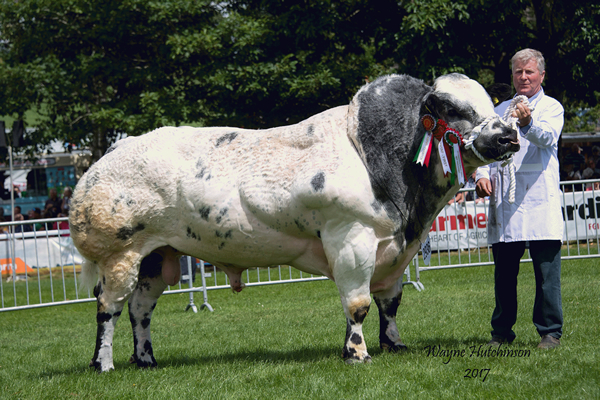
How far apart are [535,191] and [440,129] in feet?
3.74

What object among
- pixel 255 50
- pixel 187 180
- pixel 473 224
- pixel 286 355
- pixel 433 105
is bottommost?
pixel 286 355

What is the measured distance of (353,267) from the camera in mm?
4773

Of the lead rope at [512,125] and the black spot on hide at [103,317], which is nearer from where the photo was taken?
the lead rope at [512,125]

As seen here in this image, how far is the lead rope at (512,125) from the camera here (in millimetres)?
4871

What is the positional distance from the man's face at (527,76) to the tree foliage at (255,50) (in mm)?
9821

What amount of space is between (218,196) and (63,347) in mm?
3416

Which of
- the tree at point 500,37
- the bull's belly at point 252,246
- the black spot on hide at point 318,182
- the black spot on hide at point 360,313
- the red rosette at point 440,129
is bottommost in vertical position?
the black spot on hide at point 360,313

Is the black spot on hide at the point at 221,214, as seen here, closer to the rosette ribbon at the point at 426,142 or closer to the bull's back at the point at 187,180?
the bull's back at the point at 187,180

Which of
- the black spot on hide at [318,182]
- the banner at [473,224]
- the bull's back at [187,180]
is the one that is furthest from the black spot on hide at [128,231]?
the banner at [473,224]

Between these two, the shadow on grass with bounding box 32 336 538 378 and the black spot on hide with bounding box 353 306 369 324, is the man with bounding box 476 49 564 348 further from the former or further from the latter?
the black spot on hide with bounding box 353 306 369 324

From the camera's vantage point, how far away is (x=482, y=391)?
4129mm

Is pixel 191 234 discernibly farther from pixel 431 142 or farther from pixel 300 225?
pixel 431 142

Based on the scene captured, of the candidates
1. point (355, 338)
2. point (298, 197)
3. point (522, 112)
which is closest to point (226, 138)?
point (298, 197)

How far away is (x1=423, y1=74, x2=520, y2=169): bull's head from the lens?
4.60 m
